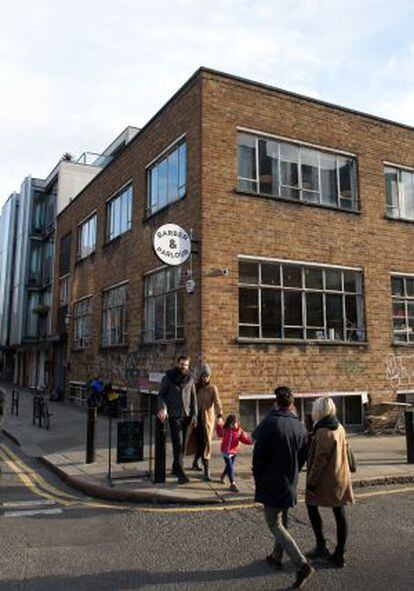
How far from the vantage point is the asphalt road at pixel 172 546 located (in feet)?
15.3

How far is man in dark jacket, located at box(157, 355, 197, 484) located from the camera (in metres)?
8.16

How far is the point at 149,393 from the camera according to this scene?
14883 millimetres

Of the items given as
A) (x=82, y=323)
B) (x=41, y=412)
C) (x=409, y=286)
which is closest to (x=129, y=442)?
(x=41, y=412)

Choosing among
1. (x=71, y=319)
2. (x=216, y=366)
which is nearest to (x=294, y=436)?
(x=216, y=366)

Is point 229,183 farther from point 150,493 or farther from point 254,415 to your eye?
point 150,493

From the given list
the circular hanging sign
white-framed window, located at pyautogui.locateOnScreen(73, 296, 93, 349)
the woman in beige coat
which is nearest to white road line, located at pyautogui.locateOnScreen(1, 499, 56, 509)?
the woman in beige coat

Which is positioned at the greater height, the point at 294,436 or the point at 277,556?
the point at 294,436

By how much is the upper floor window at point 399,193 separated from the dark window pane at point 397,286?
1.90 meters

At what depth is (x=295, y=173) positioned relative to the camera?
14562 mm

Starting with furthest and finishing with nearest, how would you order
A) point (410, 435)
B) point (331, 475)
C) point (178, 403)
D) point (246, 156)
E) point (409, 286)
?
point (409, 286) → point (246, 156) → point (410, 435) → point (178, 403) → point (331, 475)

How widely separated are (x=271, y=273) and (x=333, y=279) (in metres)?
2.00

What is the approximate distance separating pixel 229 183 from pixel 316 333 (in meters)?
4.47

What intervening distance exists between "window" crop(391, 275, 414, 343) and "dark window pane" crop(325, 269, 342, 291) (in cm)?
194

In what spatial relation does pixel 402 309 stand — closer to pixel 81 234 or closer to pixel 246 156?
pixel 246 156
